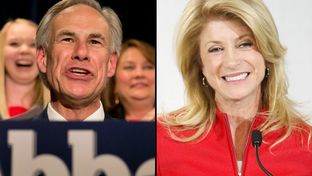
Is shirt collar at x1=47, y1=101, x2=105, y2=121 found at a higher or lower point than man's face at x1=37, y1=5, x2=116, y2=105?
lower

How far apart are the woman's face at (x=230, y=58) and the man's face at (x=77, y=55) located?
523 millimetres

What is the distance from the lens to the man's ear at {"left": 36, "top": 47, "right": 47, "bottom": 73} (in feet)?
10.1

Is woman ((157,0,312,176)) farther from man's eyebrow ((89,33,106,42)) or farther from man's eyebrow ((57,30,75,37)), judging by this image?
man's eyebrow ((57,30,75,37))

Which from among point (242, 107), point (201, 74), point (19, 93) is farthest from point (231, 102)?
point (19, 93)

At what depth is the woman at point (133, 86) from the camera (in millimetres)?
3127

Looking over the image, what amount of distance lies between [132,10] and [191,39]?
0.36 m

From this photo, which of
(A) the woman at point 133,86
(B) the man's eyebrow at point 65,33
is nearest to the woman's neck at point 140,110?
(A) the woman at point 133,86

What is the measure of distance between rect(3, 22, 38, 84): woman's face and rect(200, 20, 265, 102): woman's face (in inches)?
36.1

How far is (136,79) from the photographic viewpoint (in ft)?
10.3

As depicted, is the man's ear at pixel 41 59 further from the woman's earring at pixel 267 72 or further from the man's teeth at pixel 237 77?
the woman's earring at pixel 267 72

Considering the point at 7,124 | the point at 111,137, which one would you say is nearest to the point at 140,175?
the point at 111,137

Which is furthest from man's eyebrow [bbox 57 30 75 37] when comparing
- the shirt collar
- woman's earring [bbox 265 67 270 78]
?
woman's earring [bbox 265 67 270 78]

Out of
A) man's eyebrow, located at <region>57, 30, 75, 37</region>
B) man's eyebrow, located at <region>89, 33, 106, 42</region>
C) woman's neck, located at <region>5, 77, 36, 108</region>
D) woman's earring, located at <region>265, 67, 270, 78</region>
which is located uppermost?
man's eyebrow, located at <region>57, 30, 75, 37</region>

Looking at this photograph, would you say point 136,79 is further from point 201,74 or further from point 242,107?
point 242,107
